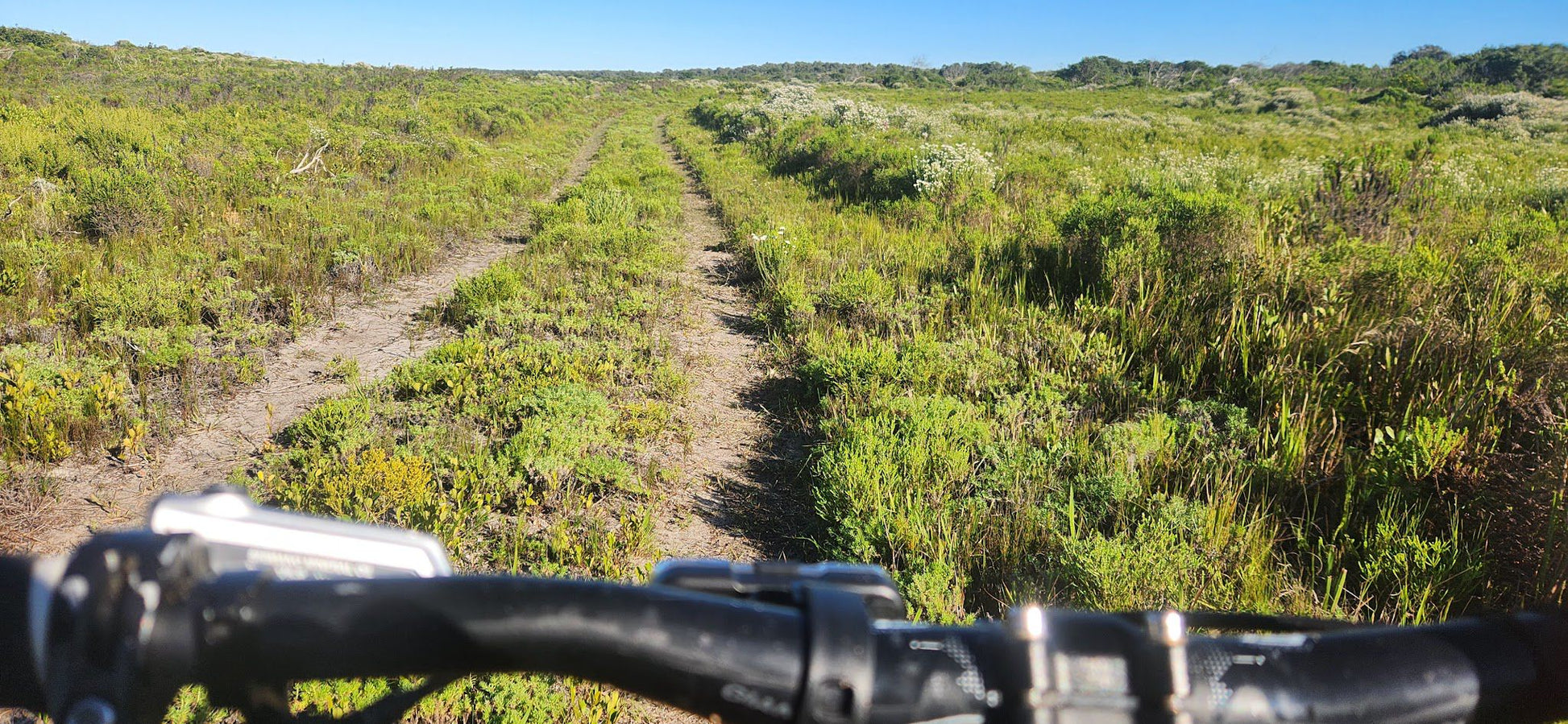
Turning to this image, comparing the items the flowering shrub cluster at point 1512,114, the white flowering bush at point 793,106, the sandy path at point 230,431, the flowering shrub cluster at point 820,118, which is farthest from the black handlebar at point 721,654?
the flowering shrub cluster at point 1512,114

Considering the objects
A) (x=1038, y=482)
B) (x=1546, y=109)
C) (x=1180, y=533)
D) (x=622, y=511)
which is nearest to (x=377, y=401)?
(x=622, y=511)

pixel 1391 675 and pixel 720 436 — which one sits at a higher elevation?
pixel 1391 675

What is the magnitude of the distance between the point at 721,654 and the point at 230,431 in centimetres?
546

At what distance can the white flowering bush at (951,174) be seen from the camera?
12.4 metres

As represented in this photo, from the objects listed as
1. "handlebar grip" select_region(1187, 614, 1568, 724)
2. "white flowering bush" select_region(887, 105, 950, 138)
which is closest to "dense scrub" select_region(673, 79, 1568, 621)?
"handlebar grip" select_region(1187, 614, 1568, 724)

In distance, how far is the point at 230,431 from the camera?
191 inches

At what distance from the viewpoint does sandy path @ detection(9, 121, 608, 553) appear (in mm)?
3803

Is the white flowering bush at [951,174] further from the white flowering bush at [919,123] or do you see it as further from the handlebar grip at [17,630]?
the handlebar grip at [17,630]

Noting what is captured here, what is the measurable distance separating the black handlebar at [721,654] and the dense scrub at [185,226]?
4.96 metres

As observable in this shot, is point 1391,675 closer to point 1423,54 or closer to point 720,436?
point 720,436

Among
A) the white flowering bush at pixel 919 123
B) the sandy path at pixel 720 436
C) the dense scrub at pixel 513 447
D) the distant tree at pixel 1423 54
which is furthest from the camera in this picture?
the distant tree at pixel 1423 54

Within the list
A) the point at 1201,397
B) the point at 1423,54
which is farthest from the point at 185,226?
the point at 1423,54

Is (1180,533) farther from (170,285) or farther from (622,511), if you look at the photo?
(170,285)

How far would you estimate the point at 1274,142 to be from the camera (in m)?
22.9
